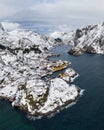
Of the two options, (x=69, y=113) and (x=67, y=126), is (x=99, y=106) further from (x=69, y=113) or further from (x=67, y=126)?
(x=67, y=126)

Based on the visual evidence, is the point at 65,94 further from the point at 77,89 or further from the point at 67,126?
the point at 67,126

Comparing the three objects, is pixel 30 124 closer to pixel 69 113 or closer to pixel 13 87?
pixel 69 113

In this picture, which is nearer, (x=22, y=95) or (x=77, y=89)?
(x=22, y=95)

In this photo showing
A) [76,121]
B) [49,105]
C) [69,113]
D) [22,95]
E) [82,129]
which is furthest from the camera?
[22,95]

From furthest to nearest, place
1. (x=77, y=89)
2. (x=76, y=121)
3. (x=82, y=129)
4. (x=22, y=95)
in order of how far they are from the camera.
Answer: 1. (x=77, y=89)
2. (x=22, y=95)
3. (x=76, y=121)
4. (x=82, y=129)

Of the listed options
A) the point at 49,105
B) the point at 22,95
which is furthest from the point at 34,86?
the point at 49,105

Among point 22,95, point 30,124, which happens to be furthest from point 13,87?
point 30,124

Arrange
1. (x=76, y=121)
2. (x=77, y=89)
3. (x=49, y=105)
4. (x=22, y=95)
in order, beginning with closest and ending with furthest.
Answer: (x=76, y=121) → (x=49, y=105) → (x=22, y=95) → (x=77, y=89)

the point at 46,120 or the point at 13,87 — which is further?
the point at 13,87

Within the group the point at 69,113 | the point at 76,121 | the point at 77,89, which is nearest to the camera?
the point at 76,121
